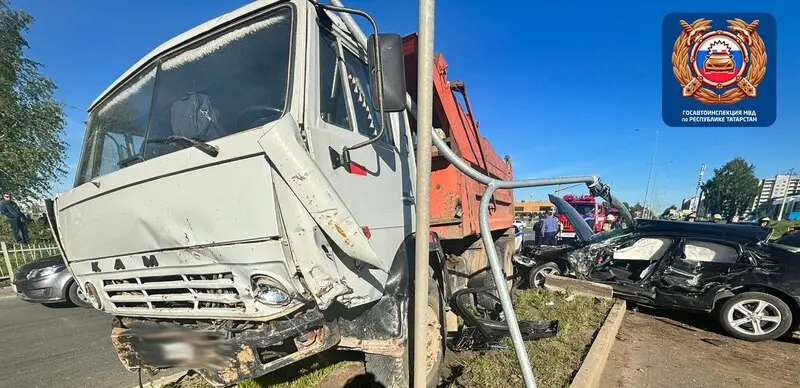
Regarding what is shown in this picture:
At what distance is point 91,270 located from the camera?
8.20 feet

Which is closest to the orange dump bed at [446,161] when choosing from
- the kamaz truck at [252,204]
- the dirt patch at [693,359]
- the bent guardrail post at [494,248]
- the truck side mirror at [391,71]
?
the kamaz truck at [252,204]

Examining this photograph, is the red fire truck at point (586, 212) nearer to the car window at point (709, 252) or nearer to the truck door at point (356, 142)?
the car window at point (709, 252)

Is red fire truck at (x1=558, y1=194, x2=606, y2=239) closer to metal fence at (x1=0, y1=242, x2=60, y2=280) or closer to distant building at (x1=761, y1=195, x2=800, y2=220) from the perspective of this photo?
distant building at (x1=761, y1=195, x2=800, y2=220)

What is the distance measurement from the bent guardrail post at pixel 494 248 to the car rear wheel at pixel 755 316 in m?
4.52

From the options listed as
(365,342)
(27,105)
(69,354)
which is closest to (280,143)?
(365,342)

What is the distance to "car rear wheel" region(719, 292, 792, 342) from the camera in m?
4.74

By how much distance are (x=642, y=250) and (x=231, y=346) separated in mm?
7271

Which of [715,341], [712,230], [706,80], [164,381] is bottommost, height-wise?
[715,341]

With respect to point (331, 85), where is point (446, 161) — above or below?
below

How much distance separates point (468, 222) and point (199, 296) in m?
2.43

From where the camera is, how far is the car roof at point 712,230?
5.32m

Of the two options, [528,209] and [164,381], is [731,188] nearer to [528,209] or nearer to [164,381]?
[528,209]

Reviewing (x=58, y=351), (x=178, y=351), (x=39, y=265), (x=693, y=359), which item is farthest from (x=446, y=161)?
(x=39, y=265)

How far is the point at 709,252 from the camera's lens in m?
5.53
